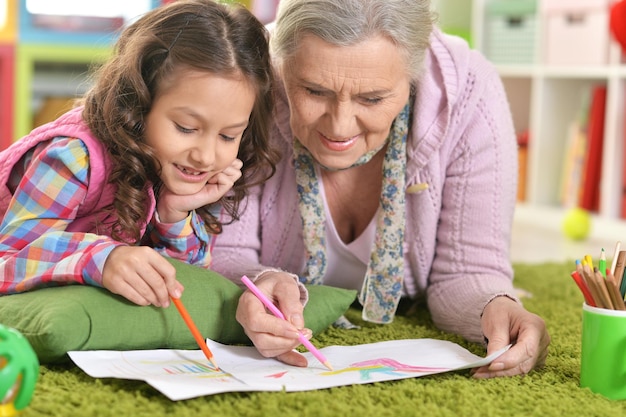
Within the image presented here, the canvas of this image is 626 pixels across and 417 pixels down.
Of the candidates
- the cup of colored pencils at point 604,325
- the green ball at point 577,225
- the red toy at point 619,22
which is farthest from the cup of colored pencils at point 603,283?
the green ball at point 577,225

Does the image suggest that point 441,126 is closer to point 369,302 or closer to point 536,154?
point 369,302

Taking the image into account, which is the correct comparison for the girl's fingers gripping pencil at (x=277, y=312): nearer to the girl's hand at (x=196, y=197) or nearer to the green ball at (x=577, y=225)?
the girl's hand at (x=196, y=197)

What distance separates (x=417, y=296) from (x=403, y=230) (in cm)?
20

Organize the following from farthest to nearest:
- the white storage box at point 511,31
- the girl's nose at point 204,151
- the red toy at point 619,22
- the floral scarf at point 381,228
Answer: the white storage box at point 511,31, the red toy at point 619,22, the floral scarf at point 381,228, the girl's nose at point 204,151

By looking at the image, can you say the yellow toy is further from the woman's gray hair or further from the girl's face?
the woman's gray hair

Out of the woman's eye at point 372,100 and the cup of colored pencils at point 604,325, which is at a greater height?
the woman's eye at point 372,100

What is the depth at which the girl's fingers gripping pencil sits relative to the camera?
1.21 m

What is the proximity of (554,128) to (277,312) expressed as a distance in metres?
2.48

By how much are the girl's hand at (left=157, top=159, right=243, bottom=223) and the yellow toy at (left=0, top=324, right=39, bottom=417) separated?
47 centimetres

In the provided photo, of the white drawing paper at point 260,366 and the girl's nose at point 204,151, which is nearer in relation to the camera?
the white drawing paper at point 260,366

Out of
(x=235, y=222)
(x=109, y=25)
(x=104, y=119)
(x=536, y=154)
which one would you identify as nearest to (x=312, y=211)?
(x=235, y=222)

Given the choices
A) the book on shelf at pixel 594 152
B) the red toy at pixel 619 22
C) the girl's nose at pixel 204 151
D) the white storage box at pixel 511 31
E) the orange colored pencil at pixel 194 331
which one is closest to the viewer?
the orange colored pencil at pixel 194 331

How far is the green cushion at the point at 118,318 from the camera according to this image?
1153 millimetres

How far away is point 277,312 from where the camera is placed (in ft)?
4.11
